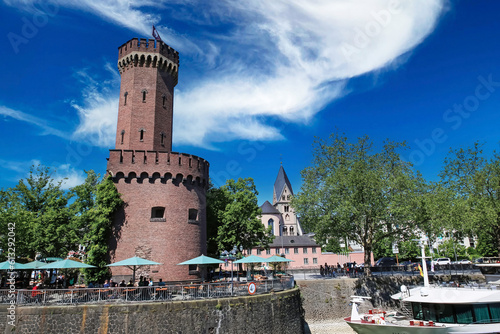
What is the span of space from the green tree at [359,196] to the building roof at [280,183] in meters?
72.7

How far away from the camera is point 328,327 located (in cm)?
3019

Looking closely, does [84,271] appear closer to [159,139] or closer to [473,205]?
[159,139]

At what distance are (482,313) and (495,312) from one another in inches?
28.5

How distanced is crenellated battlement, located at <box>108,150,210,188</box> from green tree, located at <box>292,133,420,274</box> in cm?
1347

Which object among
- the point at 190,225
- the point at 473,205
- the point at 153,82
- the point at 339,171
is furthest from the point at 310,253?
the point at 153,82

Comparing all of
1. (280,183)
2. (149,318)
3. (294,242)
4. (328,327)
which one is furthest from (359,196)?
(280,183)

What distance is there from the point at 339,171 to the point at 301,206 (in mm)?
5543

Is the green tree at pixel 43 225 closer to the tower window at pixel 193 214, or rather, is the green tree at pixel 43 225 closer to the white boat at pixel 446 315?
the tower window at pixel 193 214

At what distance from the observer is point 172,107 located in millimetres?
35125

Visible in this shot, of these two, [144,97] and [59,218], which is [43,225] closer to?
[59,218]

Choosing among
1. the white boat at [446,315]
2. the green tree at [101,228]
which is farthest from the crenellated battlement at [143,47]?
the white boat at [446,315]

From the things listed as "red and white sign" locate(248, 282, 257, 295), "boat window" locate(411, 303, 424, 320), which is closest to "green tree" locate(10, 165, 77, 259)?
"red and white sign" locate(248, 282, 257, 295)

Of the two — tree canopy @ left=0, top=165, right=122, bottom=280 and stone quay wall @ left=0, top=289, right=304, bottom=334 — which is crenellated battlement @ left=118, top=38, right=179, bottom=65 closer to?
tree canopy @ left=0, top=165, right=122, bottom=280

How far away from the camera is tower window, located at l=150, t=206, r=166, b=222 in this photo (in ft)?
91.4
